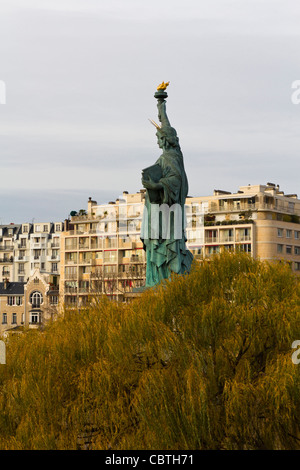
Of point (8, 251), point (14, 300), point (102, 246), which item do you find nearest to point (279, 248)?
point (102, 246)

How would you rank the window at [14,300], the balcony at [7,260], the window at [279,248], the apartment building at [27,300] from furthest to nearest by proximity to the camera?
the balcony at [7,260], the window at [14,300], the apartment building at [27,300], the window at [279,248]

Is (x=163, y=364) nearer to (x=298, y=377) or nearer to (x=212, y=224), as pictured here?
(x=298, y=377)

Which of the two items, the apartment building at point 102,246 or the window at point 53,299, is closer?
the apartment building at point 102,246

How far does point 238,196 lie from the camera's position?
367 feet

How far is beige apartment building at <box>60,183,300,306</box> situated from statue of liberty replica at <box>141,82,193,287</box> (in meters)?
68.4

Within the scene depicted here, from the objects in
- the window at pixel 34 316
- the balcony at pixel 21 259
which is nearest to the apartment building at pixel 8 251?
the balcony at pixel 21 259

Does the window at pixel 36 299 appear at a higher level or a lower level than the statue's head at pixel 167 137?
lower

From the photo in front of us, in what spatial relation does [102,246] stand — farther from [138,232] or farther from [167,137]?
[167,137]

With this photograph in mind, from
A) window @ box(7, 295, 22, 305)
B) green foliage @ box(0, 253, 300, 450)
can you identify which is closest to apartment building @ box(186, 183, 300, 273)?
window @ box(7, 295, 22, 305)

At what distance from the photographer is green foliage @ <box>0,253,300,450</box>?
22.9 m

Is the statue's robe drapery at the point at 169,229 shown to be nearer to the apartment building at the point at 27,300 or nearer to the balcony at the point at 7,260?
the apartment building at the point at 27,300

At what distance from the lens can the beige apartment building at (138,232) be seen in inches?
4281

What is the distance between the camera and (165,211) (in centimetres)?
3006

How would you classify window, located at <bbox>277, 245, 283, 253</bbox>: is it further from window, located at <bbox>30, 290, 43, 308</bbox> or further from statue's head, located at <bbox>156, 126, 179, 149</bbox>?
statue's head, located at <bbox>156, 126, 179, 149</bbox>
